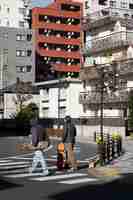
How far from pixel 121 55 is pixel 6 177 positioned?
45077 millimetres

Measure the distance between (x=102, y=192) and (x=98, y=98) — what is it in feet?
159

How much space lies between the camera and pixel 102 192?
40.0 ft

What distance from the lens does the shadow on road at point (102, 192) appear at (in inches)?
447

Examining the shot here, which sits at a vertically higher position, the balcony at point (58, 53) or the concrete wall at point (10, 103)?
the balcony at point (58, 53)

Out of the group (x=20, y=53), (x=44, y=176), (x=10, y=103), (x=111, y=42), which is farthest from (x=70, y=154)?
(x=20, y=53)

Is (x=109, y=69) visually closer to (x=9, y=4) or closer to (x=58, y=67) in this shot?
(x=58, y=67)

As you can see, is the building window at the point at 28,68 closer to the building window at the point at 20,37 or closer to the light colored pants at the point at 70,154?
the building window at the point at 20,37

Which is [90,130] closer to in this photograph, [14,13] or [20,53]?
[20,53]

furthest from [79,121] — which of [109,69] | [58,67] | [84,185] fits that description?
[84,185]

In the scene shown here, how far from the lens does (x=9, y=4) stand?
325 ft

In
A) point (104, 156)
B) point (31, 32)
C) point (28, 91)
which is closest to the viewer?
point (104, 156)

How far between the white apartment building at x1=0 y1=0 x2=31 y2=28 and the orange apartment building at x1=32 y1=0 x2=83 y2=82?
359 centimetres

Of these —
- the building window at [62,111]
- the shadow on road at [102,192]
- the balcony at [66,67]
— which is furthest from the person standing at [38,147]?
the balcony at [66,67]

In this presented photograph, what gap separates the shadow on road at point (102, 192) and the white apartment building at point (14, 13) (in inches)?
3348
